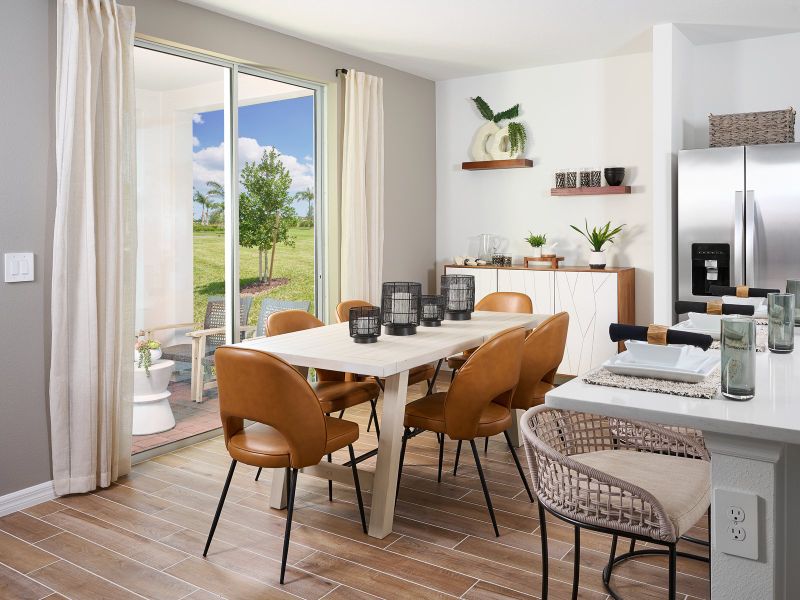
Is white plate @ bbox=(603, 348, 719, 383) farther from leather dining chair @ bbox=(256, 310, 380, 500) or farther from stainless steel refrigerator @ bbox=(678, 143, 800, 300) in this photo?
stainless steel refrigerator @ bbox=(678, 143, 800, 300)

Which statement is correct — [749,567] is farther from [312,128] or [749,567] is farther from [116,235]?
[312,128]

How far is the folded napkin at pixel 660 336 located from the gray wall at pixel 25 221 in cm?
267

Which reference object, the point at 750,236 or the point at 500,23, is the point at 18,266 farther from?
the point at 750,236

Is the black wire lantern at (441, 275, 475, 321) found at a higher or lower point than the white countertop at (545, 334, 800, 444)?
higher

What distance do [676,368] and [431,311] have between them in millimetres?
1909

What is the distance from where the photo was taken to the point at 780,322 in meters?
2.20

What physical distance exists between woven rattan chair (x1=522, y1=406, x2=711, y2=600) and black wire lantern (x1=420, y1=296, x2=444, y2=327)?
1.41 metres

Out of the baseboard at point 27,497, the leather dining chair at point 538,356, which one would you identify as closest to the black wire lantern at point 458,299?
the leather dining chair at point 538,356

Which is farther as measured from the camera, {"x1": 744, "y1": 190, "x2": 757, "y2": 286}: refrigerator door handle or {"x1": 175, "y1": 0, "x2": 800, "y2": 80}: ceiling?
{"x1": 744, "y1": 190, "x2": 757, "y2": 286}: refrigerator door handle

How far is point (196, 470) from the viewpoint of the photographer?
3770 millimetres

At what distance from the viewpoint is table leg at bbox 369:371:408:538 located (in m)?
2.89

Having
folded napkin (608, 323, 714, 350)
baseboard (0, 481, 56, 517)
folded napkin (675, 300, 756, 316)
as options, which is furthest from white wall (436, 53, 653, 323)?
baseboard (0, 481, 56, 517)

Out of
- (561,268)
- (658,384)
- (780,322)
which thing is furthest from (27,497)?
(561,268)

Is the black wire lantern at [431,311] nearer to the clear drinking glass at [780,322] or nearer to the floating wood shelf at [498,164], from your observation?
the clear drinking glass at [780,322]
